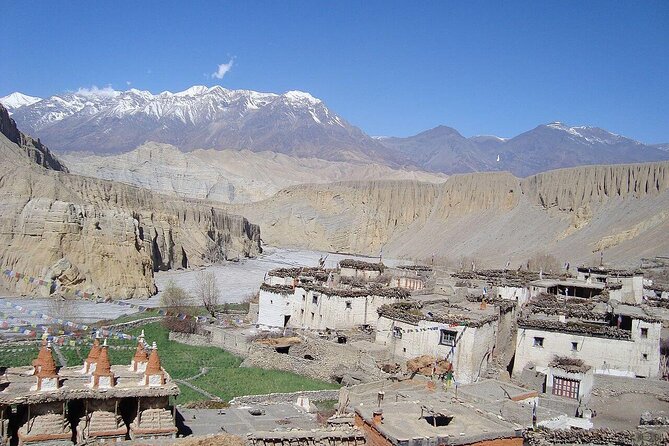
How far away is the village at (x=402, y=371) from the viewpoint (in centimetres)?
1241

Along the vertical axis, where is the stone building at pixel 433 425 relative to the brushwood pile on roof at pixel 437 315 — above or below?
below

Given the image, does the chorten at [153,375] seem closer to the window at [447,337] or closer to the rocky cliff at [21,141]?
the window at [447,337]

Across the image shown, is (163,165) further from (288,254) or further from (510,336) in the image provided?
(510,336)

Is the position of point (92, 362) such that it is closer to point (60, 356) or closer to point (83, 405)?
point (83, 405)

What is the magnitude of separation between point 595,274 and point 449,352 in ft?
65.5

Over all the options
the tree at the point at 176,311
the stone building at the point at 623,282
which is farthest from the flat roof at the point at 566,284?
the tree at the point at 176,311

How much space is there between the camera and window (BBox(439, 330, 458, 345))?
75.0 feet

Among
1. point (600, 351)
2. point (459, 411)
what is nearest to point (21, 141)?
point (600, 351)

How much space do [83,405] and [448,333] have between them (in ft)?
45.1

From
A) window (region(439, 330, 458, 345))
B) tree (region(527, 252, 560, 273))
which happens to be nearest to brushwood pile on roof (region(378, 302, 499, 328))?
window (region(439, 330, 458, 345))

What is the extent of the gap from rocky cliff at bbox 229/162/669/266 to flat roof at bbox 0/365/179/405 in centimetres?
5485

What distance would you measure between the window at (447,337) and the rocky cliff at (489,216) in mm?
42324

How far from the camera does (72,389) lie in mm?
12484

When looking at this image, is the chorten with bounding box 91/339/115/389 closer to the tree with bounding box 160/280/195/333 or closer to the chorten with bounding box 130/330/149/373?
the chorten with bounding box 130/330/149/373
